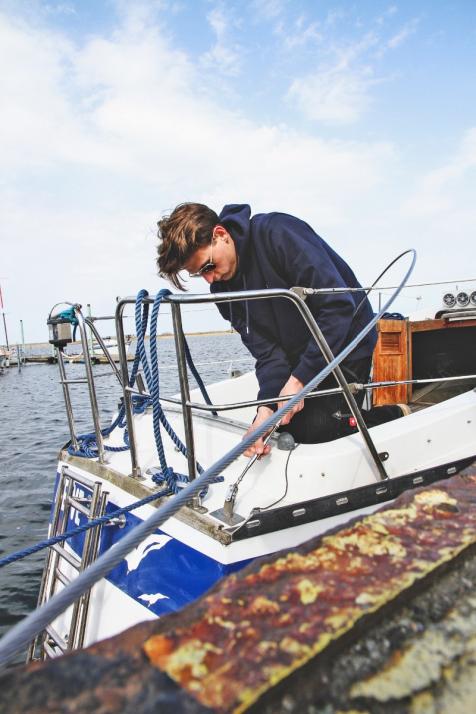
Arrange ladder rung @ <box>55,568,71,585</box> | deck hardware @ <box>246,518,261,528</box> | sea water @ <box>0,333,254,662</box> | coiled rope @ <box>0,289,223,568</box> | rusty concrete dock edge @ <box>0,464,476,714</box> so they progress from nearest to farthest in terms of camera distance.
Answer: rusty concrete dock edge @ <box>0,464,476,714</box>
deck hardware @ <box>246,518,261,528</box>
coiled rope @ <box>0,289,223,568</box>
ladder rung @ <box>55,568,71,585</box>
sea water @ <box>0,333,254,662</box>

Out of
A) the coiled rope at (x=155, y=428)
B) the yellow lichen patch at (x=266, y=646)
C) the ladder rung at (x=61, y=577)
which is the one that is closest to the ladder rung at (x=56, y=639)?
the ladder rung at (x=61, y=577)

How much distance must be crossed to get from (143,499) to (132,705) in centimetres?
193

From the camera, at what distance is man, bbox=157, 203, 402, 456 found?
2635 mm

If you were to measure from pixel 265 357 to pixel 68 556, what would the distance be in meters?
1.74

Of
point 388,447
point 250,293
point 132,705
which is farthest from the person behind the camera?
point 388,447

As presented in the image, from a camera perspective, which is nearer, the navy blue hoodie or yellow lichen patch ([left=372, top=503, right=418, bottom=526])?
yellow lichen patch ([left=372, top=503, right=418, bottom=526])

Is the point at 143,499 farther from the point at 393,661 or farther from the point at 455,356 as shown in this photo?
the point at 455,356

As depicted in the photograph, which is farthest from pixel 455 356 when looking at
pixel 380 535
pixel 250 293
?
pixel 380 535

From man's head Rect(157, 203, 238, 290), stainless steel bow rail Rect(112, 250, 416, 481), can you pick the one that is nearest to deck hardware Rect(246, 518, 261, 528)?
stainless steel bow rail Rect(112, 250, 416, 481)

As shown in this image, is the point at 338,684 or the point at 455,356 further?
the point at 455,356

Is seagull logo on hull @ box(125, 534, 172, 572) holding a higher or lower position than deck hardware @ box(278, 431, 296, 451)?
lower

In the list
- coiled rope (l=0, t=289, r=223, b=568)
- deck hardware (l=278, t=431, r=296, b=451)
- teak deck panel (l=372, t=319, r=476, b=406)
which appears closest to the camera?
coiled rope (l=0, t=289, r=223, b=568)

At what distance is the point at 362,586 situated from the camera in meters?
0.98

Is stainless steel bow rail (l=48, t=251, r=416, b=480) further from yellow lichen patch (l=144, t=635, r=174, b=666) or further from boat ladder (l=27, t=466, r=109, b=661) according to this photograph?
yellow lichen patch (l=144, t=635, r=174, b=666)
